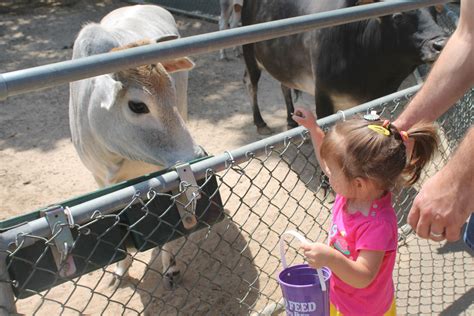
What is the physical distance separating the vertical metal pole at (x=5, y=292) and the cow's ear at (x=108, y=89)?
5.65 ft

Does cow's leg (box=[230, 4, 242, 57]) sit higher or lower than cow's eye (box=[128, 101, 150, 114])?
lower

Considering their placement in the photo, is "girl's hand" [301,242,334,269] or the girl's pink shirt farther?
the girl's pink shirt

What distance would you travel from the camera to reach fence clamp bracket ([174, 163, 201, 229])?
6.39 ft

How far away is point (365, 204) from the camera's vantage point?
6.34 feet

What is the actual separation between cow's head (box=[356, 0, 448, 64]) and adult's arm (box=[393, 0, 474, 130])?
5.96 feet

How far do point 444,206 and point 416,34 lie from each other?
278cm

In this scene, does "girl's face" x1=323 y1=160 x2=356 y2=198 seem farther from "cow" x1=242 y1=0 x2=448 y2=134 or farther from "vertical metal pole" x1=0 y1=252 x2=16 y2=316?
"cow" x1=242 y1=0 x2=448 y2=134

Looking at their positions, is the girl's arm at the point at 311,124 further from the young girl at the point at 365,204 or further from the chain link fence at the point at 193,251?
the young girl at the point at 365,204

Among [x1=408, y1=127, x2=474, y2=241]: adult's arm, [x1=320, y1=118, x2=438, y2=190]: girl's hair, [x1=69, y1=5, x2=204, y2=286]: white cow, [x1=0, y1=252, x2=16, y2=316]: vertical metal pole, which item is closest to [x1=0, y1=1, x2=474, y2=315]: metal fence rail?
[x1=0, y1=252, x2=16, y2=316]: vertical metal pole

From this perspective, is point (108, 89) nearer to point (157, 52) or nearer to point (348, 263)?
point (157, 52)

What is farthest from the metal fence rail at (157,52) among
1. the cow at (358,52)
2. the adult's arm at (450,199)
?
the cow at (358,52)

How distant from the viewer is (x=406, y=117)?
2295mm

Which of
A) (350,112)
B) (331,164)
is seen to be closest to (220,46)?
(331,164)

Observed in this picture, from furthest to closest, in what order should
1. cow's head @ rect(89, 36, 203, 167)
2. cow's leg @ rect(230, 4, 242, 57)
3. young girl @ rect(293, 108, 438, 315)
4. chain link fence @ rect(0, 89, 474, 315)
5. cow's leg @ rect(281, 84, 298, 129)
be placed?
cow's leg @ rect(230, 4, 242, 57) → cow's leg @ rect(281, 84, 298, 129) → cow's head @ rect(89, 36, 203, 167) → young girl @ rect(293, 108, 438, 315) → chain link fence @ rect(0, 89, 474, 315)
